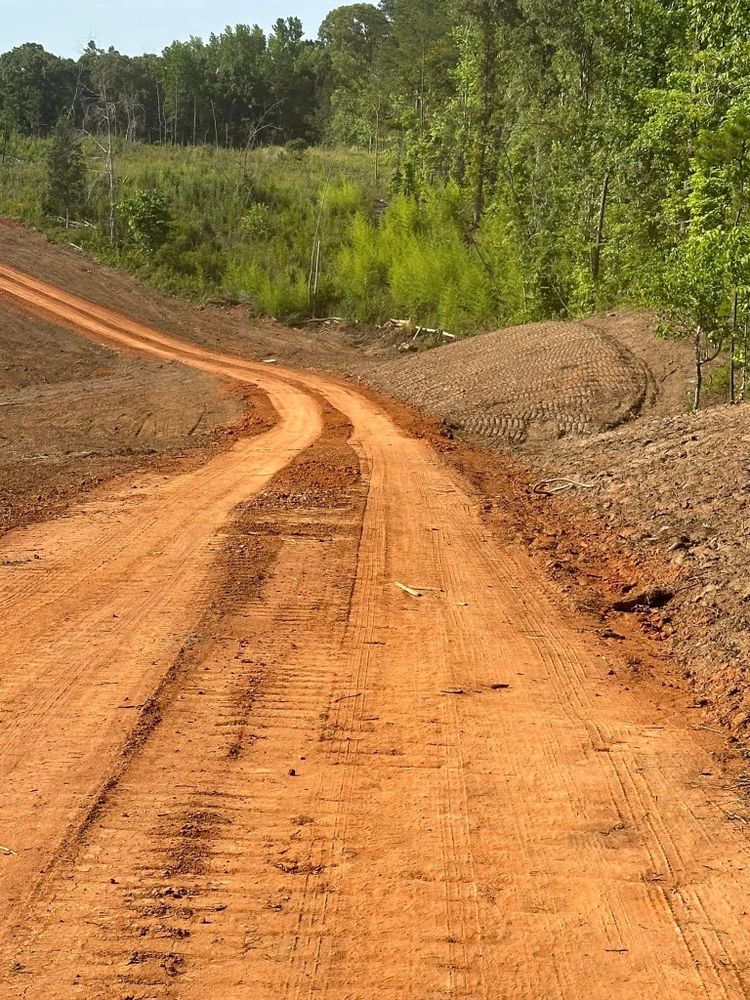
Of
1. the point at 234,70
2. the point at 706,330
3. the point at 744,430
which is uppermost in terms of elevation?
the point at 234,70

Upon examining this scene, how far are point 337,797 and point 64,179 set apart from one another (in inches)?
1545

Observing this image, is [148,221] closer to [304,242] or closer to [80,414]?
[304,242]

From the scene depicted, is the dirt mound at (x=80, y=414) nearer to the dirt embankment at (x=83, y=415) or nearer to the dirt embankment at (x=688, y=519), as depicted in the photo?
the dirt embankment at (x=83, y=415)

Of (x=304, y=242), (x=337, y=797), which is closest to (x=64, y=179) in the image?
(x=304, y=242)

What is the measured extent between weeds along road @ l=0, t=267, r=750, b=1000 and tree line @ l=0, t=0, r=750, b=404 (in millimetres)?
8176

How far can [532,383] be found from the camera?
687 inches

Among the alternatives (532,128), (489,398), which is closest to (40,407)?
(489,398)

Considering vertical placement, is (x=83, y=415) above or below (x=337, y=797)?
above

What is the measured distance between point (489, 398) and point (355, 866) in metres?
14.6

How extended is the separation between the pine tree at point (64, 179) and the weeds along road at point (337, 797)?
114 feet

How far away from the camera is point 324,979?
2846mm

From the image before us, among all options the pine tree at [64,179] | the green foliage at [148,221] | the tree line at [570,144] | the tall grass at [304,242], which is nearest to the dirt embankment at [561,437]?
the tree line at [570,144]

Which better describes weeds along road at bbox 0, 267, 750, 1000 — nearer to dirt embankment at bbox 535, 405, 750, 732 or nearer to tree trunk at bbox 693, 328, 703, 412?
dirt embankment at bbox 535, 405, 750, 732

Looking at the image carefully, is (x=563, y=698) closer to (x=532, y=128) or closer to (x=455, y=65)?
(x=532, y=128)
